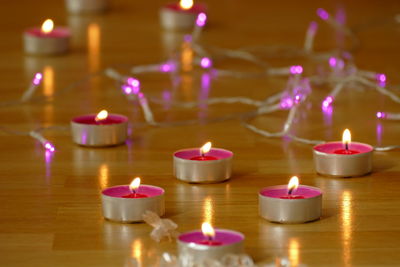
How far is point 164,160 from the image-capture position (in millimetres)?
2340

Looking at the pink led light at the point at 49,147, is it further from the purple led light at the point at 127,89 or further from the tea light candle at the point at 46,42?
the tea light candle at the point at 46,42

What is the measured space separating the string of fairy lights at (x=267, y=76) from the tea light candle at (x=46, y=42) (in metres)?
0.34

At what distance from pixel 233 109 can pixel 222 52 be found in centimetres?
77

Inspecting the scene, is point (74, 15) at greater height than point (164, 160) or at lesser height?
greater

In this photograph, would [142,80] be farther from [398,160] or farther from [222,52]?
[398,160]

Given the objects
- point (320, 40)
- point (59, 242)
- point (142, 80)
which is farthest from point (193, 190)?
point (320, 40)

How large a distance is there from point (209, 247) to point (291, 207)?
1.04ft

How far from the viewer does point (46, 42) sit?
352 cm

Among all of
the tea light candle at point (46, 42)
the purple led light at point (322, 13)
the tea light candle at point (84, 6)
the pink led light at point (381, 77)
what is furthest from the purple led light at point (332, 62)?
the tea light candle at point (84, 6)

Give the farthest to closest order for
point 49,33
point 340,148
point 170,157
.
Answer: point 49,33 < point 170,157 < point 340,148

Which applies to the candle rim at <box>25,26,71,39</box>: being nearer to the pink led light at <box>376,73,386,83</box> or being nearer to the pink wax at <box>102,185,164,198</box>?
the pink led light at <box>376,73,386,83</box>

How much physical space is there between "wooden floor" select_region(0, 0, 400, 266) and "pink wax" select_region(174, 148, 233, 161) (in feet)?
0.18

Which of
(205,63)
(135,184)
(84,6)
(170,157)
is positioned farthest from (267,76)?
(135,184)

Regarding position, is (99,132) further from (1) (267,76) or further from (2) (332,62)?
(2) (332,62)
